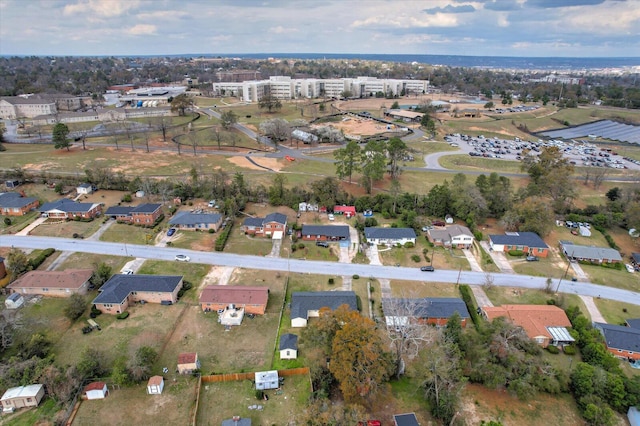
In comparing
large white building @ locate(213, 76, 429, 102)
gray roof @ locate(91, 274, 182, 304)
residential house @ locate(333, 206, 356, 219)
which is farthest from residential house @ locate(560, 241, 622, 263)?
large white building @ locate(213, 76, 429, 102)

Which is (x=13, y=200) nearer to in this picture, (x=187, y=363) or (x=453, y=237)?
(x=187, y=363)

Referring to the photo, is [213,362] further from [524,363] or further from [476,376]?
[524,363]

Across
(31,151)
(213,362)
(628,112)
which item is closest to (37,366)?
(213,362)

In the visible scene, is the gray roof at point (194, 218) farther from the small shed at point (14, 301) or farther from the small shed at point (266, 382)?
the small shed at point (266, 382)

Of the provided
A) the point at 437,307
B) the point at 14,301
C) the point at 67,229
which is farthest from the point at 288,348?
the point at 67,229

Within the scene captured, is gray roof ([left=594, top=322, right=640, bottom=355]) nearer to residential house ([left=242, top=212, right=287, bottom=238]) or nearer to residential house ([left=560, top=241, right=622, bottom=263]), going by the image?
residential house ([left=560, top=241, right=622, bottom=263])

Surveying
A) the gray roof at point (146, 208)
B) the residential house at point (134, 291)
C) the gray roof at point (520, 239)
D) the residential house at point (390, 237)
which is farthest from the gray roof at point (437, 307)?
the gray roof at point (146, 208)

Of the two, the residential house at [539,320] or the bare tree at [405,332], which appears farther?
the residential house at [539,320]
